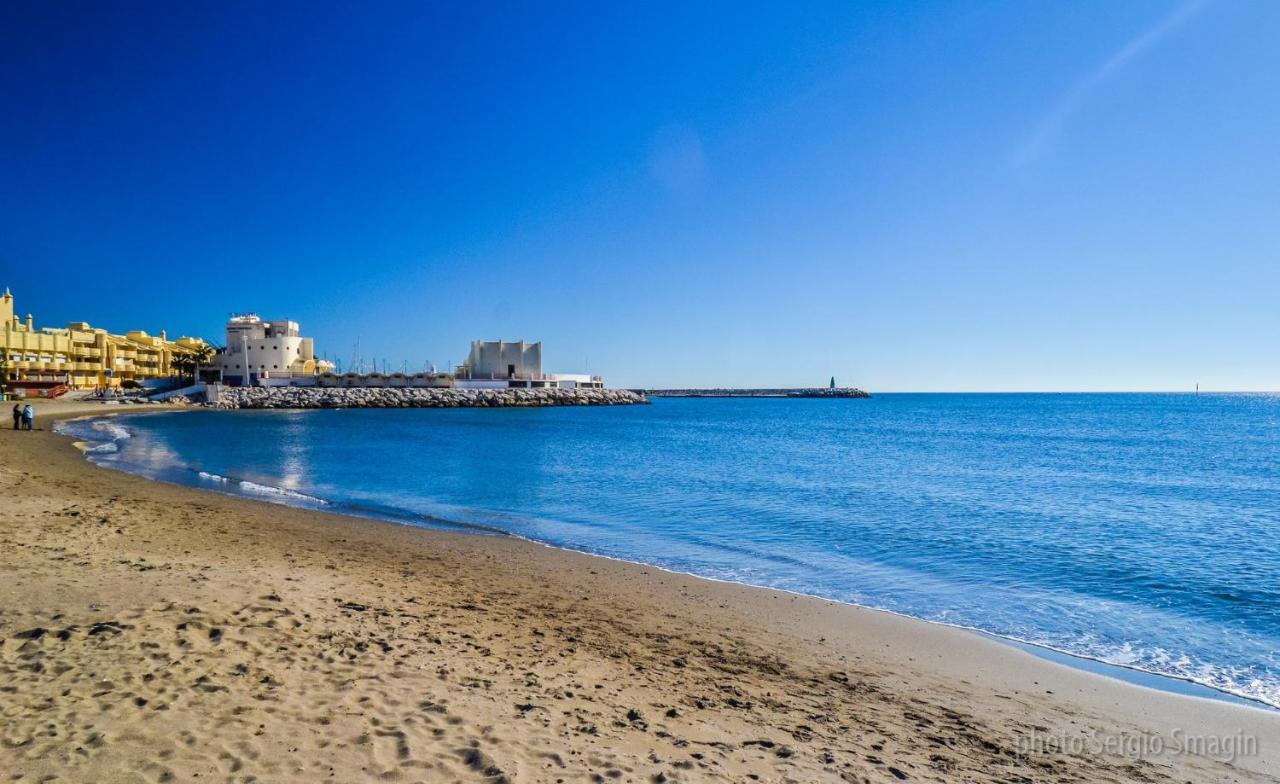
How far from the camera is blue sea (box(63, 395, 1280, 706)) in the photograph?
958cm

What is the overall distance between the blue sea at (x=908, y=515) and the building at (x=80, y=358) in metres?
54.7

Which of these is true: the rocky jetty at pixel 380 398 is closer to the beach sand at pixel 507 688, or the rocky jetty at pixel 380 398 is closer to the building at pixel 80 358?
the building at pixel 80 358

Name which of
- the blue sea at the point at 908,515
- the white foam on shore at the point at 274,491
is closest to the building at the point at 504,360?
the blue sea at the point at 908,515

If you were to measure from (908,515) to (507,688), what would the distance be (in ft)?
47.0

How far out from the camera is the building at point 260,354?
97.7m

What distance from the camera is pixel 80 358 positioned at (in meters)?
85.2

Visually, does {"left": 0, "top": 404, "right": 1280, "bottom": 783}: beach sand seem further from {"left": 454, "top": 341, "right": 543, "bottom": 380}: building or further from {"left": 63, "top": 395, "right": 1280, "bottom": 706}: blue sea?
{"left": 454, "top": 341, "right": 543, "bottom": 380}: building

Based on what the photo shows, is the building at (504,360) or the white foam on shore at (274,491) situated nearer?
the white foam on shore at (274,491)

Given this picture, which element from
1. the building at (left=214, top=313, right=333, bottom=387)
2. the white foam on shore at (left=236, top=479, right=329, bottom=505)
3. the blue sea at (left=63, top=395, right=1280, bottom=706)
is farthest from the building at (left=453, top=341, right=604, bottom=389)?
the white foam on shore at (left=236, top=479, right=329, bottom=505)

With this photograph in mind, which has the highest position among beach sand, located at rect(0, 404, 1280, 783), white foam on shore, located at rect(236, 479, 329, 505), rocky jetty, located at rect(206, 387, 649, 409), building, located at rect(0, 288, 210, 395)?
building, located at rect(0, 288, 210, 395)

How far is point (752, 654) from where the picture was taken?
739 centimetres

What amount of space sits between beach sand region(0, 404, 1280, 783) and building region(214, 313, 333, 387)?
99.6m

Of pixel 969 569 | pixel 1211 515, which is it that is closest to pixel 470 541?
pixel 969 569

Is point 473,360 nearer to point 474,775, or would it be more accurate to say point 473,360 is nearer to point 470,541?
point 470,541
